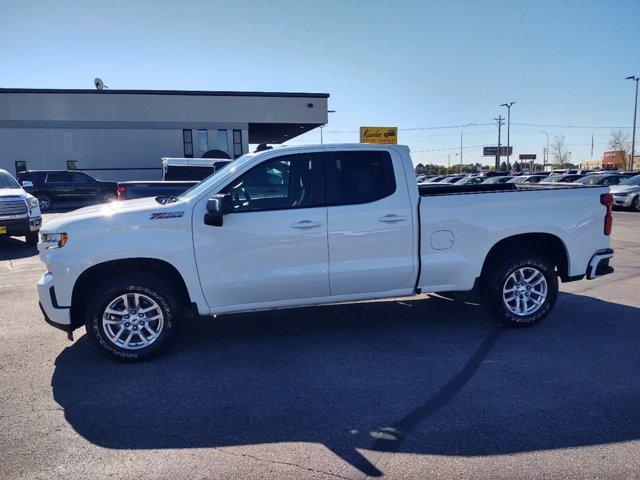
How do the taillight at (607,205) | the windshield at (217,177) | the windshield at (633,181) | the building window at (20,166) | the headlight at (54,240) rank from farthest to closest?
1. the building window at (20,166)
2. the windshield at (633,181)
3. the taillight at (607,205)
4. the windshield at (217,177)
5. the headlight at (54,240)

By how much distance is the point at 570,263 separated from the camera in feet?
18.5

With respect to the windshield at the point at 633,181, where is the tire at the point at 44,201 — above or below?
below

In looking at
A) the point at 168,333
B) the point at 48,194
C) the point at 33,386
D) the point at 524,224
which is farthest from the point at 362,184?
the point at 48,194

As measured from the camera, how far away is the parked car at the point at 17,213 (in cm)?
1105

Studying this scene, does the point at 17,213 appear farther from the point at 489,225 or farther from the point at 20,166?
the point at 20,166

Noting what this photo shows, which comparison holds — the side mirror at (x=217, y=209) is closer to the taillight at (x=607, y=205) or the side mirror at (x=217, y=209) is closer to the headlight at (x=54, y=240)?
the headlight at (x=54, y=240)

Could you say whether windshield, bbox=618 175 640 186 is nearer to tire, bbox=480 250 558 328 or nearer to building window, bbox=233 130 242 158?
tire, bbox=480 250 558 328

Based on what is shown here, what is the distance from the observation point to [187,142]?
35312 mm

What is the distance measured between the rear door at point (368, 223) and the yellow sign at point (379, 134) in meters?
13.4

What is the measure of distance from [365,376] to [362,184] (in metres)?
1.92

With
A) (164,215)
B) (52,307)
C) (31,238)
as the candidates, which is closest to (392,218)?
(164,215)

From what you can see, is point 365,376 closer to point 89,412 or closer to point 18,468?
point 89,412

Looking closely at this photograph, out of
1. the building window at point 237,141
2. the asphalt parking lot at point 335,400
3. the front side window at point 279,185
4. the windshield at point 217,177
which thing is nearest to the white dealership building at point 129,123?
the building window at point 237,141

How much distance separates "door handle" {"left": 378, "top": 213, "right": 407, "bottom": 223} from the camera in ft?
16.4
